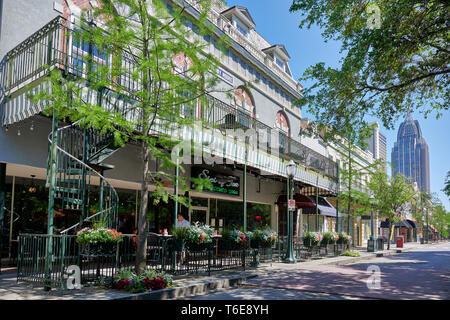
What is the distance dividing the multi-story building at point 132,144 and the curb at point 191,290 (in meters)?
1.97

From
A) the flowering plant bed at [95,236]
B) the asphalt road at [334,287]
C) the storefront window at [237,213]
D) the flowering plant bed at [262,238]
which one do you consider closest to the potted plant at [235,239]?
the flowering plant bed at [262,238]

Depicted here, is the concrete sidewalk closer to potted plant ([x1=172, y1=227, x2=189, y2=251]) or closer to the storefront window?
potted plant ([x1=172, y1=227, x2=189, y2=251])

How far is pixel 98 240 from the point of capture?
8820 millimetres

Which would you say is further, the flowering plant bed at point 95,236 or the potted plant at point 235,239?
the potted plant at point 235,239

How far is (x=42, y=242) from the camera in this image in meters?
9.05

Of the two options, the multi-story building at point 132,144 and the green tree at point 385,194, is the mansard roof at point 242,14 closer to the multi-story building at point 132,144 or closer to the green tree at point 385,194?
the multi-story building at point 132,144

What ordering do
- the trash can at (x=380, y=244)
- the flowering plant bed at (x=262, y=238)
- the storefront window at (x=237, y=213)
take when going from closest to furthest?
1. the flowering plant bed at (x=262, y=238)
2. the storefront window at (x=237, y=213)
3. the trash can at (x=380, y=244)

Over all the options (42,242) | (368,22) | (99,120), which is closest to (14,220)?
(42,242)

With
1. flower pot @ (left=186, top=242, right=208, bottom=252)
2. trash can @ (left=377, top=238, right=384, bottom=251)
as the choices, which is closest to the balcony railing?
Result: flower pot @ (left=186, top=242, right=208, bottom=252)

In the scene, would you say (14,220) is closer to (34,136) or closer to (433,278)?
(34,136)

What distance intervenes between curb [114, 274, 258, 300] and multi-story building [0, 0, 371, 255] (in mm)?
1971

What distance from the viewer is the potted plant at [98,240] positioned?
8766 millimetres

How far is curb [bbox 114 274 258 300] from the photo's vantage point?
846cm

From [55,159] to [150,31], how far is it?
12.1 feet
